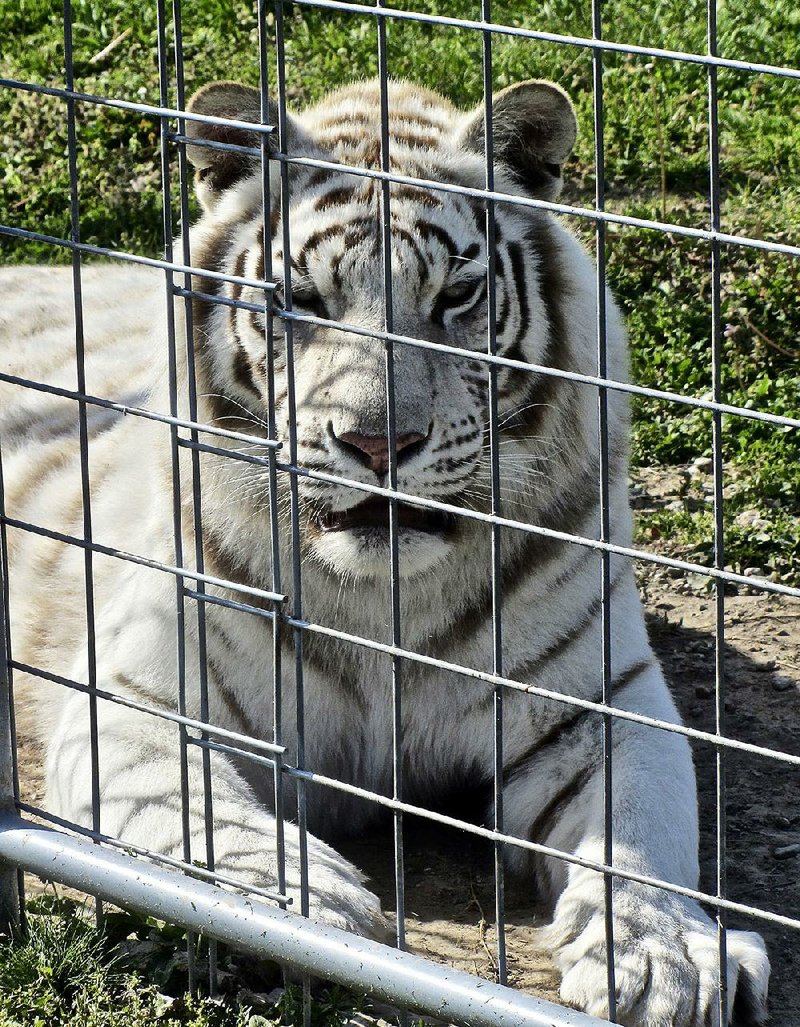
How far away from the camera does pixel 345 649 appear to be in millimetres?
3334

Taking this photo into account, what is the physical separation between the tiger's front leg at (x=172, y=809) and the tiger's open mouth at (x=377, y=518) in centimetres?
54

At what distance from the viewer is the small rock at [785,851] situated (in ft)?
10.4

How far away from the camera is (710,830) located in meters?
3.33

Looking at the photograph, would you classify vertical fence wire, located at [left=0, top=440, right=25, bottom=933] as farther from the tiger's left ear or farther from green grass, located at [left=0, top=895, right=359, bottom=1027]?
the tiger's left ear

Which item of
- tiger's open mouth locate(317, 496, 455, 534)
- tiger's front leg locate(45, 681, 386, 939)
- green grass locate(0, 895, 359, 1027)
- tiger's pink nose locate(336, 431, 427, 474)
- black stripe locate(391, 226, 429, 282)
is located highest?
black stripe locate(391, 226, 429, 282)

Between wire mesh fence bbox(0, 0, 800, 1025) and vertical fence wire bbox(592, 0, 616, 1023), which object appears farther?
wire mesh fence bbox(0, 0, 800, 1025)

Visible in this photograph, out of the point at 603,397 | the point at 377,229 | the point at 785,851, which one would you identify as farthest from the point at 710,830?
the point at 603,397

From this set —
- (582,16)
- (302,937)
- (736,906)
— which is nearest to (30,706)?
(302,937)

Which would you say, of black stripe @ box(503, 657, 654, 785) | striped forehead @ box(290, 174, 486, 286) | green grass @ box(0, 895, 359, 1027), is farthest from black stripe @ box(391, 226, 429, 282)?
green grass @ box(0, 895, 359, 1027)

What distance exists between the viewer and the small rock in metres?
3.17

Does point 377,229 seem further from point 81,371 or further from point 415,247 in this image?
point 81,371

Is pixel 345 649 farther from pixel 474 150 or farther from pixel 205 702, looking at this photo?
pixel 474 150

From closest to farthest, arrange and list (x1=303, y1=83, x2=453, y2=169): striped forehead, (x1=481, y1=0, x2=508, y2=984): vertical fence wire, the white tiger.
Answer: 1. (x1=481, y1=0, x2=508, y2=984): vertical fence wire
2. the white tiger
3. (x1=303, y1=83, x2=453, y2=169): striped forehead

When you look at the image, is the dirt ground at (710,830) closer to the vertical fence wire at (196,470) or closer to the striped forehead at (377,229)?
the vertical fence wire at (196,470)
